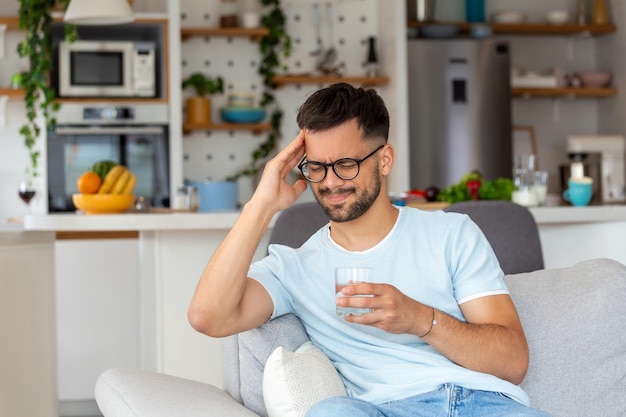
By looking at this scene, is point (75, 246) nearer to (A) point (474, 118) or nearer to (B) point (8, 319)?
(B) point (8, 319)

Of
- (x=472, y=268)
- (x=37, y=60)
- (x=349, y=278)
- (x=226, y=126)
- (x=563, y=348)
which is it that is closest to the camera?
(x=349, y=278)

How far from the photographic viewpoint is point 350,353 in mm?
2184

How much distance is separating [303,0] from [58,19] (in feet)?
5.71

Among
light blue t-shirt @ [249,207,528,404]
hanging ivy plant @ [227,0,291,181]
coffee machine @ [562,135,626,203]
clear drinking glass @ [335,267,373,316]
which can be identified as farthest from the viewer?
coffee machine @ [562,135,626,203]

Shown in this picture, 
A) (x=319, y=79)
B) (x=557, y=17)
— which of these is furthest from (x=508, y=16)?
(x=319, y=79)

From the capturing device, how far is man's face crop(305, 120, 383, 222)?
2131mm

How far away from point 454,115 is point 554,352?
14.6 ft

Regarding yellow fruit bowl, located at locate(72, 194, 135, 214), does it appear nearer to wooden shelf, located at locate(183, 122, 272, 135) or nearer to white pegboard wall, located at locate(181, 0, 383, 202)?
wooden shelf, located at locate(183, 122, 272, 135)

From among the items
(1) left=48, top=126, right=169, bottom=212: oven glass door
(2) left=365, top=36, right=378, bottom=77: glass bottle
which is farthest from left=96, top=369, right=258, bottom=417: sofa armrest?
(2) left=365, top=36, right=378, bottom=77: glass bottle

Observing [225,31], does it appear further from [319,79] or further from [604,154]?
→ [604,154]

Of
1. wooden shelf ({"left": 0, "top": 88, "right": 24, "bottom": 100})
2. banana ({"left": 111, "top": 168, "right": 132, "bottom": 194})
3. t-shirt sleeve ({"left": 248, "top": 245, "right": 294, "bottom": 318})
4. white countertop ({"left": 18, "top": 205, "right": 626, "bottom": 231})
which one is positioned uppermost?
wooden shelf ({"left": 0, "top": 88, "right": 24, "bottom": 100})

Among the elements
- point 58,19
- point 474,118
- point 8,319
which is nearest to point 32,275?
point 8,319

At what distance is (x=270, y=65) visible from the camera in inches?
265

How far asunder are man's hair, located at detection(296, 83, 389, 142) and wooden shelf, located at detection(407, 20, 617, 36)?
486 centimetres
